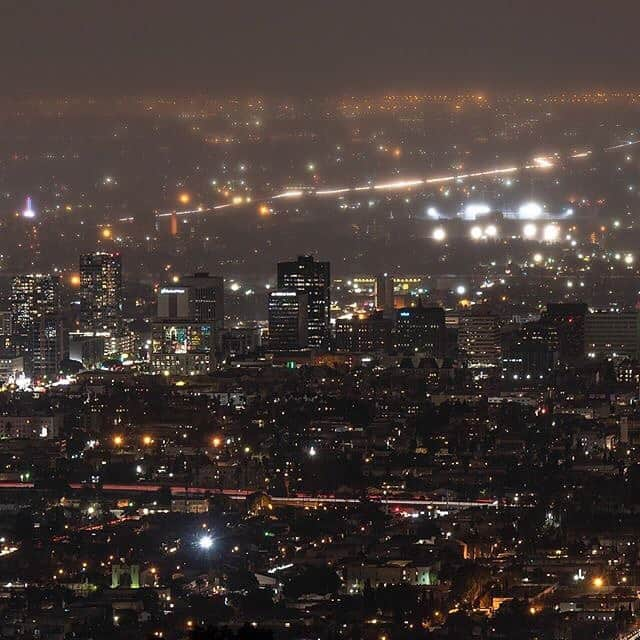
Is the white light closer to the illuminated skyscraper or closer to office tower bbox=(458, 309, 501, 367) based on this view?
office tower bbox=(458, 309, 501, 367)

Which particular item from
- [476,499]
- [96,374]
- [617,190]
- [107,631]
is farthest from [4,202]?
[107,631]

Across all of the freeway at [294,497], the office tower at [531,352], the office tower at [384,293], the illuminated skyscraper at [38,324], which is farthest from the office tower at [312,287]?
the freeway at [294,497]

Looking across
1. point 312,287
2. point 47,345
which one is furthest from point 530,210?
point 47,345

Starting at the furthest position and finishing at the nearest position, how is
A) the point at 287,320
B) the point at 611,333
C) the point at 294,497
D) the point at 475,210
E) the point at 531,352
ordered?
1. the point at 475,210
2. the point at 611,333
3. the point at 287,320
4. the point at 531,352
5. the point at 294,497

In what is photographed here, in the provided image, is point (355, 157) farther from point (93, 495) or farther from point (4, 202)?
point (93, 495)

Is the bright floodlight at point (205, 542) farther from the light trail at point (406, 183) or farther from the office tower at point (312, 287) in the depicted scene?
the office tower at point (312, 287)

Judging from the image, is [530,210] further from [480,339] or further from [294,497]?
[294,497]

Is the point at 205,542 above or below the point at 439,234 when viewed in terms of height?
below
